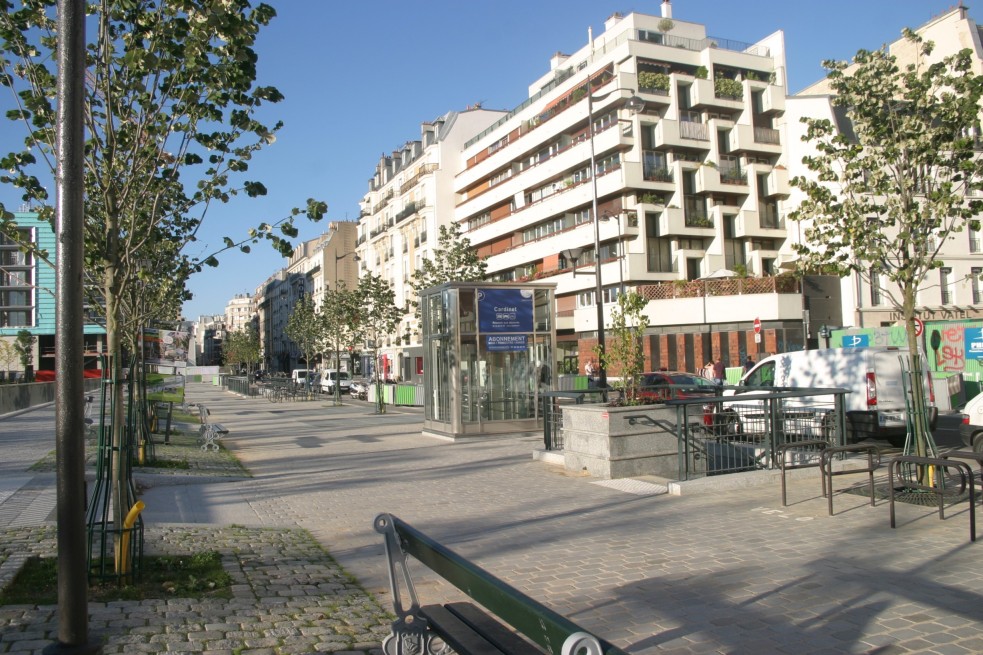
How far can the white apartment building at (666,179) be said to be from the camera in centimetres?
4491

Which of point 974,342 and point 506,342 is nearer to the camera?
point 506,342

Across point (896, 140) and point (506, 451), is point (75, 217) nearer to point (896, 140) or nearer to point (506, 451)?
point (896, 140)

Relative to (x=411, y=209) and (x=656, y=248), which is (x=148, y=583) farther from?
(x=411, y=209)

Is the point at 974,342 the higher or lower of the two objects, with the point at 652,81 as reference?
lower

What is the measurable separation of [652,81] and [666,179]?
598 cm

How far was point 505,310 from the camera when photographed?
65.3ft

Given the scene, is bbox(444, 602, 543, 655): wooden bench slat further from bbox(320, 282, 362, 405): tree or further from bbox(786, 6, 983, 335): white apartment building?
bbox(786, 6, 983, 335): white apartment building

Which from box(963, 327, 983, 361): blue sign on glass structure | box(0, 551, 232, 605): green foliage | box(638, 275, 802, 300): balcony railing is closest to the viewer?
box(0, 551, 232, 605): green foliage

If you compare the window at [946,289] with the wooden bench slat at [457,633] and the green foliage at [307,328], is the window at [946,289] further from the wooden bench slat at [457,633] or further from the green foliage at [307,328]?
the wooden bench slat at [457,633]

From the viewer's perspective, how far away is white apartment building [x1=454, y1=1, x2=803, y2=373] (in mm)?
44906

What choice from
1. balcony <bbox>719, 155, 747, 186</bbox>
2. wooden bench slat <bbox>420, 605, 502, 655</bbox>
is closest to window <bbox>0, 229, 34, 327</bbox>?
balcony <bbox>719, 155, 747, 186</bbox>

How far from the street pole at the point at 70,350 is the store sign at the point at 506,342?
15819 mm

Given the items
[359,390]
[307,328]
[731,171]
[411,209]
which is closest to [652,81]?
[731,171]

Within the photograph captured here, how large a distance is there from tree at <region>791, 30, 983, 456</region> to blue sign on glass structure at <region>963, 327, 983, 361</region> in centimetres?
2064
